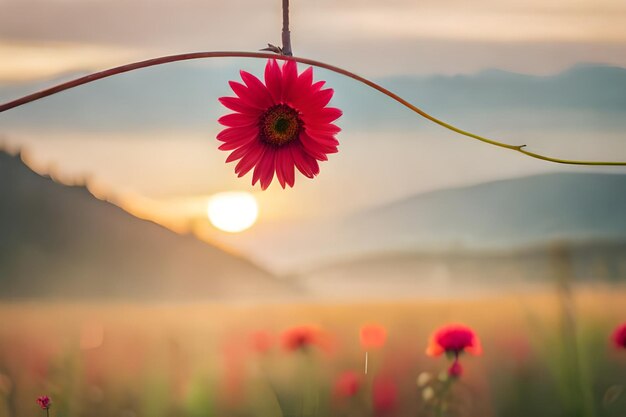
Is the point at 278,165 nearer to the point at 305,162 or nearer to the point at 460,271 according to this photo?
the point at 305,162

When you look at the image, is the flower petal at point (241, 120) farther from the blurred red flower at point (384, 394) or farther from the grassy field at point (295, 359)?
the blurred red flower at point (384, 394)

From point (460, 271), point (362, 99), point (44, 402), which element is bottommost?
point (44, 402)

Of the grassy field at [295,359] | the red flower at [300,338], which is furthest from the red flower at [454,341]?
the red flower at [300,338]

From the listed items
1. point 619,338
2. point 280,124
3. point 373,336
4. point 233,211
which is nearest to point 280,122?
point 280,124

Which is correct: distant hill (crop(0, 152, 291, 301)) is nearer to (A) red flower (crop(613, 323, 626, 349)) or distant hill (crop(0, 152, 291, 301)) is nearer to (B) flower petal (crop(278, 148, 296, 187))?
(B) flower petal (crop(278, 148, 296, 187))

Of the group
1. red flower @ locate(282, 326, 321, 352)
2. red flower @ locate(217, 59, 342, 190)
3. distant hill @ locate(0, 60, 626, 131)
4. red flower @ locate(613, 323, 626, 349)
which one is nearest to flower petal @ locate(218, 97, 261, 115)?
red flower @ locate(217, 59, 342, 190)

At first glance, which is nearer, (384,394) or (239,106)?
(239,106)

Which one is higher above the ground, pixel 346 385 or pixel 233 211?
pixel 233 211
